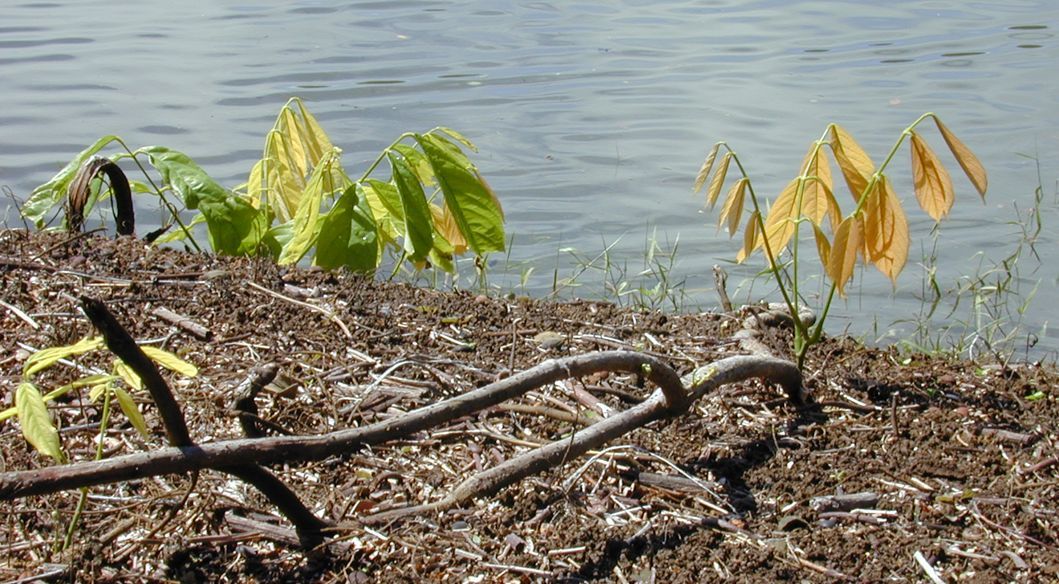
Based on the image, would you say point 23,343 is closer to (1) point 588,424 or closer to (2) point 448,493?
(2) point 448,493

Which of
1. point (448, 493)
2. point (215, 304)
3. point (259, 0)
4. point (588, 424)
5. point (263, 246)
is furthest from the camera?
point (259, 0)

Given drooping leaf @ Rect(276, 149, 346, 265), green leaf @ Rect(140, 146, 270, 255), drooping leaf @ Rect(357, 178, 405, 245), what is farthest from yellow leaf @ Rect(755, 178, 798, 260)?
green leaf @ Rect(140, 146, 270, 255)

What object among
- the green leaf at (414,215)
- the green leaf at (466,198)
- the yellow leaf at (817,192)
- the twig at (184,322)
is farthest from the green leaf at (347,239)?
the yellow leaf at (817,192)

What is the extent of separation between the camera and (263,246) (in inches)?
175

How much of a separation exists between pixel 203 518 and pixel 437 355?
0.91 meters

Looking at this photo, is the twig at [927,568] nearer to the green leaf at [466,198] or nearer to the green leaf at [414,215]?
the green leaf at [466,198]

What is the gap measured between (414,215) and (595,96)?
5.24 metres

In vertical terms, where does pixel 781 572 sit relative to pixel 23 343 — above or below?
below

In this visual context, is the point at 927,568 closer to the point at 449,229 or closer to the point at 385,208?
the point at 449,229

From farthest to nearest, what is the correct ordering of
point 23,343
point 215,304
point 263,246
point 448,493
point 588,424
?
point 263,246
point 215,304
point 23,343
point 588,424
point 448,493

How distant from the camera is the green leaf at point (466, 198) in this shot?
12.5ft

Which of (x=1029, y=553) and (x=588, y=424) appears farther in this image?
(x=588, y=424)

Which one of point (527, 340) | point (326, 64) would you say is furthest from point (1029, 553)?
point (326, 64)

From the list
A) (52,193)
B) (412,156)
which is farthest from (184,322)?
(52,193)
